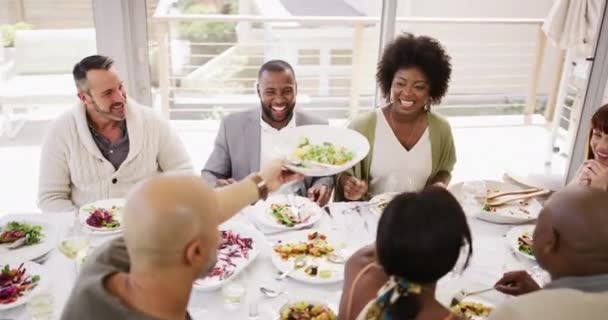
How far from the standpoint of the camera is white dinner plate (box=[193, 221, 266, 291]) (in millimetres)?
1666

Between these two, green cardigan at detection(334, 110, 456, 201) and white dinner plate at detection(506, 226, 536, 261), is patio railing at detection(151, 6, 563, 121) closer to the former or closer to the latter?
green cardigan at detection(334, 110, 456, 201)

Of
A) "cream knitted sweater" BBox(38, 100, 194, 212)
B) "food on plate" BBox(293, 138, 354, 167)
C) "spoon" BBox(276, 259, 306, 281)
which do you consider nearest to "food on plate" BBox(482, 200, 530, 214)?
"food on plate" BBox(293, 138, 354, 167)

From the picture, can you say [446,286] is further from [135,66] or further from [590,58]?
[590,58]

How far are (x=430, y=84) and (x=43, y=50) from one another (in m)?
2.38

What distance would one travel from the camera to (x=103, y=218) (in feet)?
6.79

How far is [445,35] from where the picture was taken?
5.34 metres

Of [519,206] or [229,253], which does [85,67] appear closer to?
[229,253]

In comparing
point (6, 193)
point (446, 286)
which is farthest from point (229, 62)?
point (446, 286)

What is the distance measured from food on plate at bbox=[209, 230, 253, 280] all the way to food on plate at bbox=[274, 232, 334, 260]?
0.11m

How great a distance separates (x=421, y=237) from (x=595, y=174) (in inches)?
58.7

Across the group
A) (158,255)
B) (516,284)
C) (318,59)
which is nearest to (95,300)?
(158,255)

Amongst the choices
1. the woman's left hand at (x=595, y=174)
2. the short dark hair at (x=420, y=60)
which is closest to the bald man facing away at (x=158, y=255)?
the short dark hair at (x=420, y=60)

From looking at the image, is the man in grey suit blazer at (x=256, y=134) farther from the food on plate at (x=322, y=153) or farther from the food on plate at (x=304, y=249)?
the food on plate at (x=304, y=249)

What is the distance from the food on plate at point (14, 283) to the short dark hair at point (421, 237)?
110 centimetres
